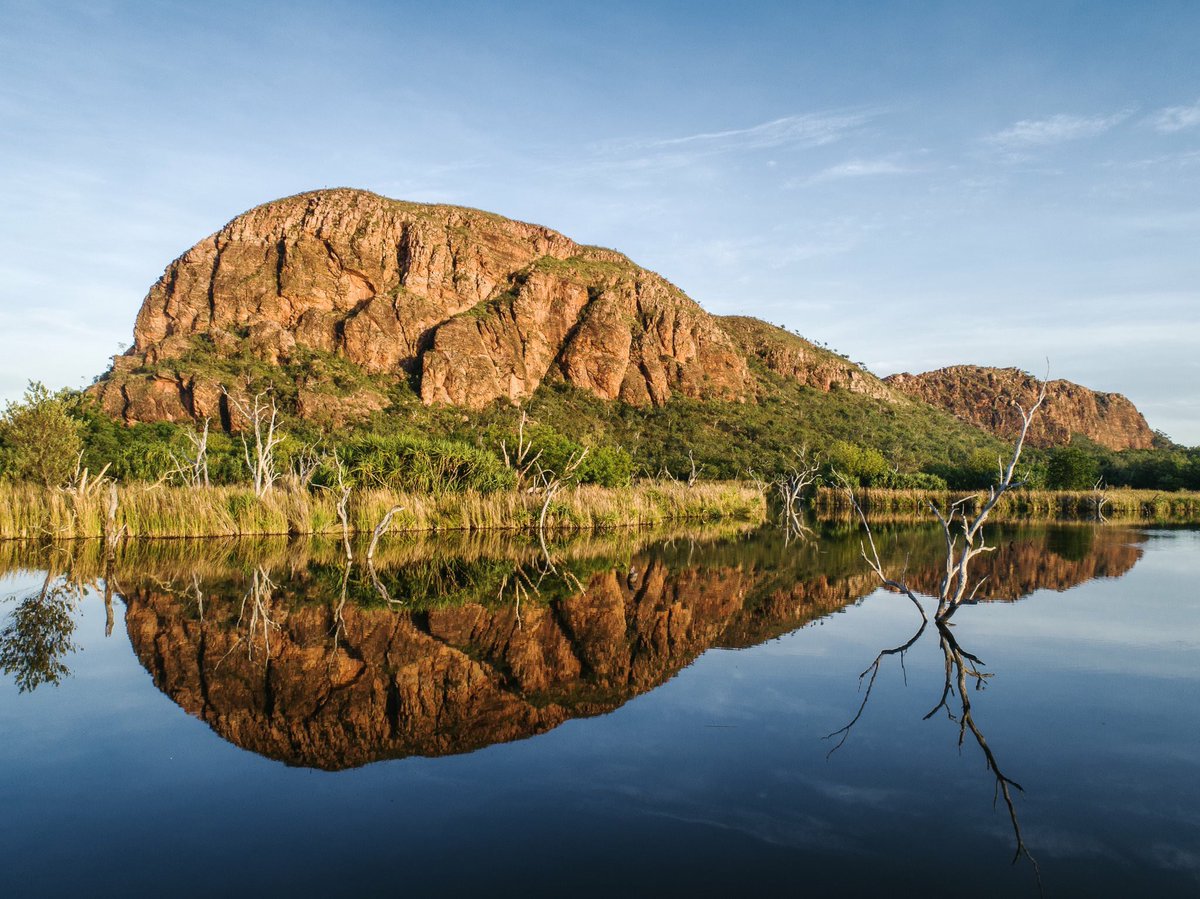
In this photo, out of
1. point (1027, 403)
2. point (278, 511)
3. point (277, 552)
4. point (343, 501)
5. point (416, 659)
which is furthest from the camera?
point (1027, 403)

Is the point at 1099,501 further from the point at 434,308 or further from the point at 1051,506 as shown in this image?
the point at 434,308

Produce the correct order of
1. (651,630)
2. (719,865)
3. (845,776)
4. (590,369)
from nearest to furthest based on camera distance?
(719,865) → (845,776) → (651,630) → (590,369)

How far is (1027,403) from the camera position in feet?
506

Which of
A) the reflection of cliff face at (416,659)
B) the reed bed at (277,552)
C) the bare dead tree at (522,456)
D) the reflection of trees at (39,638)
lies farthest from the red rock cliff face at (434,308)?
the reflection of cliff face at (416,659)

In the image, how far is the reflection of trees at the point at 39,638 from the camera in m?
8.51

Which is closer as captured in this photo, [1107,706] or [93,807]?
[93,807]

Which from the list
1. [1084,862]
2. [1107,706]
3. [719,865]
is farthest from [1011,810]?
[1107,706]

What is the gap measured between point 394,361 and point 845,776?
91658 millimetres

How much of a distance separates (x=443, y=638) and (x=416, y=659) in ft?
3.63

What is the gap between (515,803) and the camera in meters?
5.41

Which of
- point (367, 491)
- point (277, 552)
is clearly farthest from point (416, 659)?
point (367, 491)

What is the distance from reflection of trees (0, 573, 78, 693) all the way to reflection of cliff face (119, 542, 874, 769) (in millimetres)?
816

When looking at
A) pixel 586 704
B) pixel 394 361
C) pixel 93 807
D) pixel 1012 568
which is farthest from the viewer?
pixel 394 361

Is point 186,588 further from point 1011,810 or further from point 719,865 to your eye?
point 1011,810
